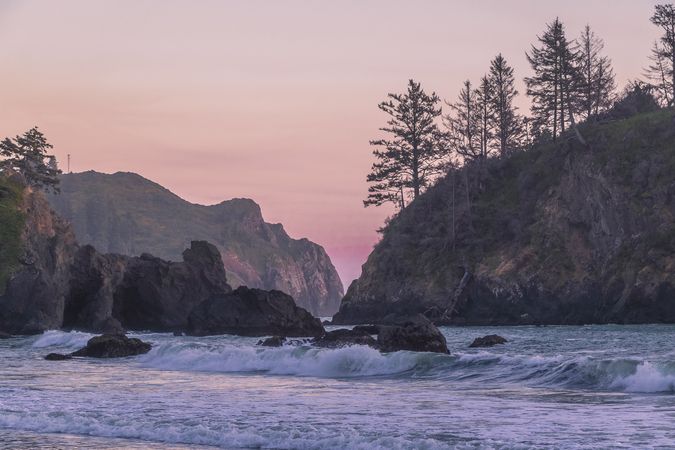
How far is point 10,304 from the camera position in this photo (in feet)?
265

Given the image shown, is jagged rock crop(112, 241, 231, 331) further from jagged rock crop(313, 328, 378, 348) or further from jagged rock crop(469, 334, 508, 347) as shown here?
jagged rock crop(313, 328, 378, 348)

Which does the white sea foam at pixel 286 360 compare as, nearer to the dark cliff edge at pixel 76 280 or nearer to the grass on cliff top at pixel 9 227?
the dark cliff edge at pixel 76 280

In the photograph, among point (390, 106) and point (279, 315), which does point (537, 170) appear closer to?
point (390, 106)

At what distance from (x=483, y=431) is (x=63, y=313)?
7587cm

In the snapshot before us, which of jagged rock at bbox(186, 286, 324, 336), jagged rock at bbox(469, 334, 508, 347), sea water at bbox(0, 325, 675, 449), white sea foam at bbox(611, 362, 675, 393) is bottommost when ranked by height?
sea water at bbox(0, 325, 675, 449)

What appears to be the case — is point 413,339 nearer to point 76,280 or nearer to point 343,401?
point 343,401

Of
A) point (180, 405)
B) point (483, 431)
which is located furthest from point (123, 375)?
point (483, 431)

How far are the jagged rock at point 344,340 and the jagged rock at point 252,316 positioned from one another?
2419 centimetres

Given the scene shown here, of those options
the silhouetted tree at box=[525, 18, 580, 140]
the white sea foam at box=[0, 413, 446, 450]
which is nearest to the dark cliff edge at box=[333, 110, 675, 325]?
the silhouetted tree at box=[525, 18, 580, 140]

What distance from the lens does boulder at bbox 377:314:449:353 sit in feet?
117

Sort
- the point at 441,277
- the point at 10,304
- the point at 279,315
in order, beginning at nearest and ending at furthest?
the point at 279,315, the point at 10,304, the point at 441,277

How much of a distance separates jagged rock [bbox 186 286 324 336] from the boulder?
28.6m

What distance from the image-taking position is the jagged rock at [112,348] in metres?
45.4

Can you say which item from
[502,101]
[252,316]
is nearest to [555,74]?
[502,101]
